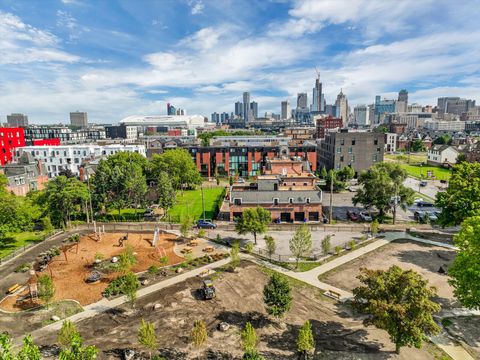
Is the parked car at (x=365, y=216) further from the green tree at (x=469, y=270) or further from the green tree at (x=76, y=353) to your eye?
the green tree at (x=76, y=353)

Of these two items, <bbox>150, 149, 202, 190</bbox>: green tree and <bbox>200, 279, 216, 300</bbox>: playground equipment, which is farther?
<bbox>150, 149, 202, 190</bbox>: green tree

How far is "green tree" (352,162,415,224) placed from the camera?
63.1 m

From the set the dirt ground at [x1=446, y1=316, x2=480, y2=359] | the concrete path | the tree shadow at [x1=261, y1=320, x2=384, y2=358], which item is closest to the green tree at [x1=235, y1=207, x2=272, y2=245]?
the concrete path

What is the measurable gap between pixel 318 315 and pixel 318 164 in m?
104

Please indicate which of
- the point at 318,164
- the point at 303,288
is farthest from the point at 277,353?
the point at 318,164

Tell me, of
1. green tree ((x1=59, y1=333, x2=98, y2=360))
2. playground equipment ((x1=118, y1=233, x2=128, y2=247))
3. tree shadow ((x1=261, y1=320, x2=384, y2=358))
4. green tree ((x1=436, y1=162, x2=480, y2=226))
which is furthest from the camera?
playground equipment ((x1=118, y1=233, x2=128, y2=247))

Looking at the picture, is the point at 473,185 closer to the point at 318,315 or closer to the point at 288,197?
the point at 288,197

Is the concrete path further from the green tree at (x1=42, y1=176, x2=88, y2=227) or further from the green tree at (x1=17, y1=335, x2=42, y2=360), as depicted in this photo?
the green tree at (x1=42, y1=176, x2=88, y2=227)

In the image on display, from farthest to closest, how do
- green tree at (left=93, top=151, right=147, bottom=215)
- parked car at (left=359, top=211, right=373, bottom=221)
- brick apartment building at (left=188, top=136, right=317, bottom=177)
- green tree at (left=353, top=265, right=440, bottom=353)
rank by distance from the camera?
brick apartment building at (left=188, top=136, right=317, bottom=177)
green tree at (left=93, top=151, right=147, bottom=215)
parked car at (left=359, top=211, right=373, bottom=221)
green tree at (left=353, top=265, right=440, bottom=353)

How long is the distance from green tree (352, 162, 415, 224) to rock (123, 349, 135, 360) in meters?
55.1

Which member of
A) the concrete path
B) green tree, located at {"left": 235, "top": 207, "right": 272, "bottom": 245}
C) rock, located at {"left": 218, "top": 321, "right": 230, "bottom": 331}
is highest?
green tree, located at {"left": 235, "top": 207, "right": 272, "bottom": 245}

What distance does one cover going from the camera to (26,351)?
1450cm

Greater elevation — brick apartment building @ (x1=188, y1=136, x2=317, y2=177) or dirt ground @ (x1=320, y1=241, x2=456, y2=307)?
brick apartment building @ (x1=188, y1=136, x2=317, y2=177)

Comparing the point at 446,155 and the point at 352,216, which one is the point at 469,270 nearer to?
the point at 352,216
